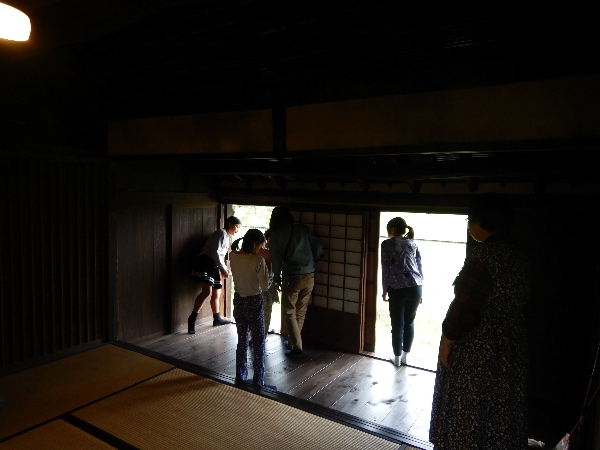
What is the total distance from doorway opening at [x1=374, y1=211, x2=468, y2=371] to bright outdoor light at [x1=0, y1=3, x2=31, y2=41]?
5606 millimetres

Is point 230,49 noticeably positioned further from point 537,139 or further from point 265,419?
point 265,419

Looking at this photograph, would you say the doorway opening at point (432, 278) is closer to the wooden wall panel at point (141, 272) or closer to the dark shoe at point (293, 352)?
the dark shoe at point (293, 352)

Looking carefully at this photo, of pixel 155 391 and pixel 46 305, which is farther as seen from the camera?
pixel 46 305

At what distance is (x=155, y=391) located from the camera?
3049 mm

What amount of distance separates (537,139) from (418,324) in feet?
19.4

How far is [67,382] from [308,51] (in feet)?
9.93

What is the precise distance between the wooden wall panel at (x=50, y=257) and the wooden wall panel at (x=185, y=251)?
4.35 ft

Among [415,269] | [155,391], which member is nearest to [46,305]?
[155,391]

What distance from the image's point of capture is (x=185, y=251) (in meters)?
5.82

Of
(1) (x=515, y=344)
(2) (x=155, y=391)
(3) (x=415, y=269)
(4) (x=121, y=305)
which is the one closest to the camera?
A: (1) (x=515, y=344)

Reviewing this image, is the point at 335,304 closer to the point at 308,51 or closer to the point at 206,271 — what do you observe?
the point at 206,271

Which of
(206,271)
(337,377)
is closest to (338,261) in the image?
(337,377)

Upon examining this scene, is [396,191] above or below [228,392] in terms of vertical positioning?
above

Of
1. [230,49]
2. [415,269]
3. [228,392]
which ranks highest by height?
[230,49]
